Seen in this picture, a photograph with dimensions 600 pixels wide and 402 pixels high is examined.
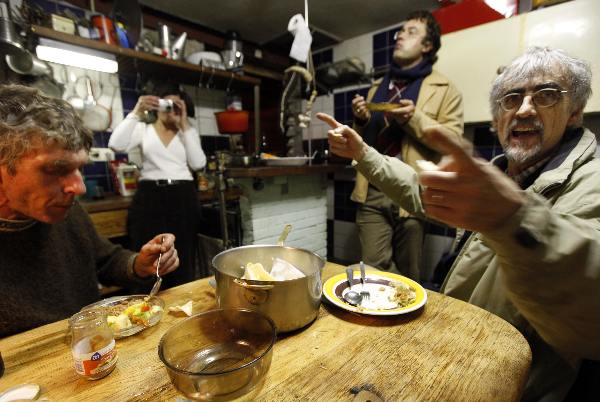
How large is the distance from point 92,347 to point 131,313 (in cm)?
14

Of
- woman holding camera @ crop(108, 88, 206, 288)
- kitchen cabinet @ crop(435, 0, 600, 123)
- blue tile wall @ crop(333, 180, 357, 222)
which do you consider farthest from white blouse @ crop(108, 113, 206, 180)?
kitchen cabinet @ crop(435, 0, 600, 123)

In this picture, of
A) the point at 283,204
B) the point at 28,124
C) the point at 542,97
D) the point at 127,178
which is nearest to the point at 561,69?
the point at 542,97

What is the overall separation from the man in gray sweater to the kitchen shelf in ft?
5.30

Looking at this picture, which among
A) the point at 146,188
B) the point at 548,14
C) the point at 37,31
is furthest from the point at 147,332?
the point at 548,14

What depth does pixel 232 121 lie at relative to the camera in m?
2.88

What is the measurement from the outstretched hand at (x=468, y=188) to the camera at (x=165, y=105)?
209 cm

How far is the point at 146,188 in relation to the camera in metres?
2.03

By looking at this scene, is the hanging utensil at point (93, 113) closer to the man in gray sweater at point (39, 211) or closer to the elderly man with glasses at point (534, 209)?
the man in gray sweater at point (39, 211)

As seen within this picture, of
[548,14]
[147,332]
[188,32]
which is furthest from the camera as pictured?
[188,32]

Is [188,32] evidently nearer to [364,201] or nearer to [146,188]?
[146,188]

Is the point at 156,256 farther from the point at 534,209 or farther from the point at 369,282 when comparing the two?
the point at 534,209

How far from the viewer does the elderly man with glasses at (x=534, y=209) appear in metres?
0.46

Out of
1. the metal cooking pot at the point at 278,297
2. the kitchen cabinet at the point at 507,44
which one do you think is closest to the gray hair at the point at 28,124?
the metal cooking pot at the point at 278,297

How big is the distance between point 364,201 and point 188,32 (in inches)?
97.3
